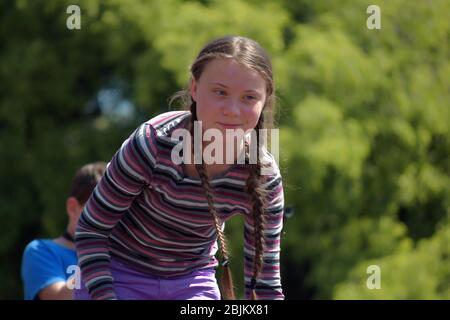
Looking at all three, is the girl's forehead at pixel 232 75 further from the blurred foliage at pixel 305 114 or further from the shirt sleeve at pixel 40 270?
the blurred foliage at pixel 305 114

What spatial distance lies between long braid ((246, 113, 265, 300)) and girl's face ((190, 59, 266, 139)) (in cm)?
12

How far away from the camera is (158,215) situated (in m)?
2.23

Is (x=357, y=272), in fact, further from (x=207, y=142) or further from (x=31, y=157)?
(x=207, y=142)

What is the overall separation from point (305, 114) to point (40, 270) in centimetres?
245

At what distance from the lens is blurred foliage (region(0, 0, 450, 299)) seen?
5535 millimetres

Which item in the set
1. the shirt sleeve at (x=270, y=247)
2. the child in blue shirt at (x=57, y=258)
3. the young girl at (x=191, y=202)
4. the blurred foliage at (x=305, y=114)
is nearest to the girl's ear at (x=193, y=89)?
the young girl at (x=191, y=202)

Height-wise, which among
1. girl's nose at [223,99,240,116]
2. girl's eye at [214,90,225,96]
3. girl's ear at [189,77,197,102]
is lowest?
girl's nose at [223,99,240,116]

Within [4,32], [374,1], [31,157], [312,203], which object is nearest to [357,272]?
[312,203]

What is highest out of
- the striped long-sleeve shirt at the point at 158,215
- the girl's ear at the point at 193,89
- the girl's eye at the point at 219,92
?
the girl's ear at the point at 193,89

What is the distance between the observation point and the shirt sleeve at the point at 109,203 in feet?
7.02

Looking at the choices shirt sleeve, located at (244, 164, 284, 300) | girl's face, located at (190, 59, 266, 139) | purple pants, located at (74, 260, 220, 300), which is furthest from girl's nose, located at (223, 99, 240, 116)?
purple pants, located at (74, 260, 220, 300)

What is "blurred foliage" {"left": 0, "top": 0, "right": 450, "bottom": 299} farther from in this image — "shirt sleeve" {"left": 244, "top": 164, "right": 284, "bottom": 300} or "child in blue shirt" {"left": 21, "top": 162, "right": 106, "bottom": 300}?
"shirt sleeve" {"left": 244, "top": 164, "right": 284, "bottom": 300}

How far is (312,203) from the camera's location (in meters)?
5.75
